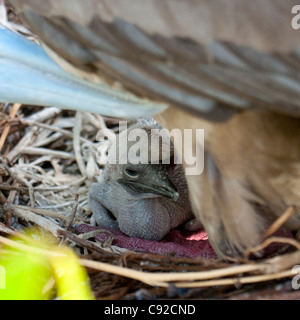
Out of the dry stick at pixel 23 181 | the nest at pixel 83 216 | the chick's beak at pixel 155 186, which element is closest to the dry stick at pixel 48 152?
the nest at pixel 83 216

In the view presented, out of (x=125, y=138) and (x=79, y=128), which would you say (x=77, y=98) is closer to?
(x=125, y=138)

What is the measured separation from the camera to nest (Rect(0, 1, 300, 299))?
133cm

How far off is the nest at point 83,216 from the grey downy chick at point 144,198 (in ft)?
0.35

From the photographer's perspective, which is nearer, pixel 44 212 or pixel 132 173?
pixel 44 212

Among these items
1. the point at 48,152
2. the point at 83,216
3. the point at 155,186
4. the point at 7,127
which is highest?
the point at 7,127

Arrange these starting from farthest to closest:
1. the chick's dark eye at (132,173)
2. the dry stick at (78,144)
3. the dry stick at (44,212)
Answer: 1. the dry stick at (78,144)
2. the chick's dark eye at (132,173)
3. the dry stick at (44,212)

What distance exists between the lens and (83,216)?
217 centimetres

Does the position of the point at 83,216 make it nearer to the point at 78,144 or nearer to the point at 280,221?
the point at 78,144

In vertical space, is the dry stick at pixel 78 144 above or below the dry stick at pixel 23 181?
above

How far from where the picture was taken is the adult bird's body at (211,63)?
44.3 inches

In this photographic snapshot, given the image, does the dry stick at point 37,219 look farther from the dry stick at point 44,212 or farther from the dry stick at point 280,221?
the dry stick at point 280,221

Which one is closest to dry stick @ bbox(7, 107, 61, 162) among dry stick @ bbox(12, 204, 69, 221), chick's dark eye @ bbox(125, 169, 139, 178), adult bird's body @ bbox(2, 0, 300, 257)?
dry stick @ bbox(12, 204, 69, 221)

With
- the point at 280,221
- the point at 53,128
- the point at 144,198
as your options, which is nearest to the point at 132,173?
the point at 144,198

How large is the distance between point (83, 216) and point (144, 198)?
27cm
